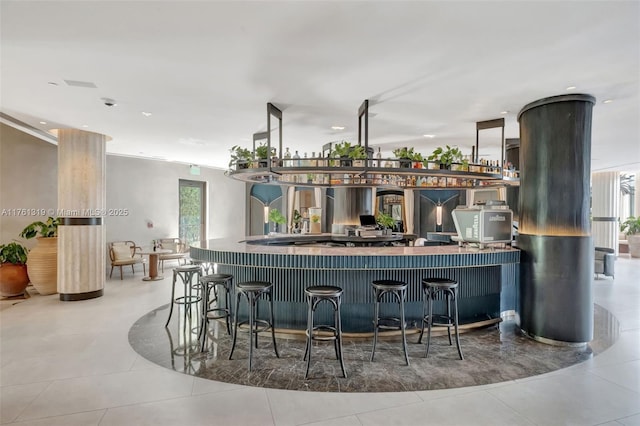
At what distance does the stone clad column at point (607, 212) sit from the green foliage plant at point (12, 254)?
55.4ft

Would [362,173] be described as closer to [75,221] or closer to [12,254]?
[75,221]

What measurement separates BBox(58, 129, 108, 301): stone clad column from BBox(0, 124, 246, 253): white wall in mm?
1851

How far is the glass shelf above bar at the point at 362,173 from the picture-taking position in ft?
15.7

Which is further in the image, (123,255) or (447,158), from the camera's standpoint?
(123,255)

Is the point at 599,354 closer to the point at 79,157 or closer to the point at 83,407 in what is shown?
the point at 83,407

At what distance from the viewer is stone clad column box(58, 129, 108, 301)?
626 centimetres

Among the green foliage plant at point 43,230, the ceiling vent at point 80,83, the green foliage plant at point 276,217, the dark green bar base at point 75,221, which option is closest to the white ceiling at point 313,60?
the ceiling vent at point 80,83

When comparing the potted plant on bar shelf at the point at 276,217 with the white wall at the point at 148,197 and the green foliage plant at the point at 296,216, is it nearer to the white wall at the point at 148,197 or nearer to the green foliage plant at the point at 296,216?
the green foliage plant at the point at 296,216

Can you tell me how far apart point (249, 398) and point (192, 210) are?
9428mm

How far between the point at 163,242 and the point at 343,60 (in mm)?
8584

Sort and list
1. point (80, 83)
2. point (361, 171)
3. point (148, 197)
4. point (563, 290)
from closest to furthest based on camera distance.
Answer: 1. point (80, 83)
2. point (563, 290)
3. point (361, 171)
4. point (148, 197)

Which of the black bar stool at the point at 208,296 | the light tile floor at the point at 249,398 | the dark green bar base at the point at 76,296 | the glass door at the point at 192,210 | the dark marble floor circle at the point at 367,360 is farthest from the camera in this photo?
the glass door at the point at 192,210

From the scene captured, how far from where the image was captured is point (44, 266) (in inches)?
257

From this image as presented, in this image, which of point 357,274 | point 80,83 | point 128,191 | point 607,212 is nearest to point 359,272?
point 357,274
